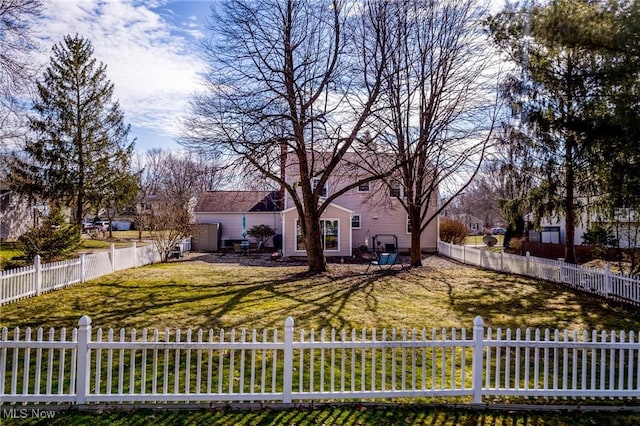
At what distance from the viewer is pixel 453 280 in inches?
586

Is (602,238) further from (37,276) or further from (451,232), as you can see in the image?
(37,276)

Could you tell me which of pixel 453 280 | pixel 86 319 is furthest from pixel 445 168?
pixel 86 319

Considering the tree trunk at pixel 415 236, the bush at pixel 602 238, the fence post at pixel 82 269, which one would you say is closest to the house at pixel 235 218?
the tree trunk at pixel 415 236

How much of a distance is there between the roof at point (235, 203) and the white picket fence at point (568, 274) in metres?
14.2

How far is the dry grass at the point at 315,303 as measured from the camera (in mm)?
8531

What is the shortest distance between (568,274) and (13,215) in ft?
113

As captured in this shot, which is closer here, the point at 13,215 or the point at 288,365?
the point at 288,365

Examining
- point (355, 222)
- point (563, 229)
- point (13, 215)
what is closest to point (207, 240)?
point (355, 222)

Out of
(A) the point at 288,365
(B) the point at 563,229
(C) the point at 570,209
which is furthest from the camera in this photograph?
(B) the point at 563,229

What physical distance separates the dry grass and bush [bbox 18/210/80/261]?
1.76m

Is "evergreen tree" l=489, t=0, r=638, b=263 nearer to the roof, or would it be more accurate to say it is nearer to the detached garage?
the roof

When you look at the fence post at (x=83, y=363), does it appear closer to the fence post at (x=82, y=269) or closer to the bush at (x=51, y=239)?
the fence post at (x=82, y=269)

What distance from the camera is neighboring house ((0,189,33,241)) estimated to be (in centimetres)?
2933

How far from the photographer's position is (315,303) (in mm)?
10453
